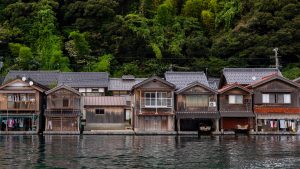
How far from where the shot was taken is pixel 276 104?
184 ft

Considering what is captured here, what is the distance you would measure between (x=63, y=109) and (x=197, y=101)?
14.6m

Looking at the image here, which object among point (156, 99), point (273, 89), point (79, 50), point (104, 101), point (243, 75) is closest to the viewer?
point (156, 99)

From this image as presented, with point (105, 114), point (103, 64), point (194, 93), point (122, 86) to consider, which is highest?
point (103, 64)

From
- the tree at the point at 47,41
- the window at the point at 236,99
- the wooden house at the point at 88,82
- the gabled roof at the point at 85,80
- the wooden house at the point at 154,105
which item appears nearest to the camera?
the wooden house at the point at 154,105

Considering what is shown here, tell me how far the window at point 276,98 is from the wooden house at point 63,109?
20.4m

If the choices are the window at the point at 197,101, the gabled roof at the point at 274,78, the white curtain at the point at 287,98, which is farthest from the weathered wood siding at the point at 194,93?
the white curtain at the point at 287,98

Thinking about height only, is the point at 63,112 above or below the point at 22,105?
below

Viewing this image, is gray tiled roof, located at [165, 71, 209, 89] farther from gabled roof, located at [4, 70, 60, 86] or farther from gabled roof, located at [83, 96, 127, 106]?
gabled roof, located at [4, 70, 60, 86]

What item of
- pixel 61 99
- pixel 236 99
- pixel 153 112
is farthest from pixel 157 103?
pixel 61 99

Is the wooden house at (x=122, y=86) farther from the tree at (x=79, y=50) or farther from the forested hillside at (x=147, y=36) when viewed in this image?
the tree at (x=79, y=50)

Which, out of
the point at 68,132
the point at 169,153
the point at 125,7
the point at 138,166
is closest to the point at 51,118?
the point at 68,132

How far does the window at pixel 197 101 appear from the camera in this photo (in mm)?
56094

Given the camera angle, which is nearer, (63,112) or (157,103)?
(63,112)

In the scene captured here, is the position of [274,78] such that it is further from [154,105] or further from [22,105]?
[22,105]
